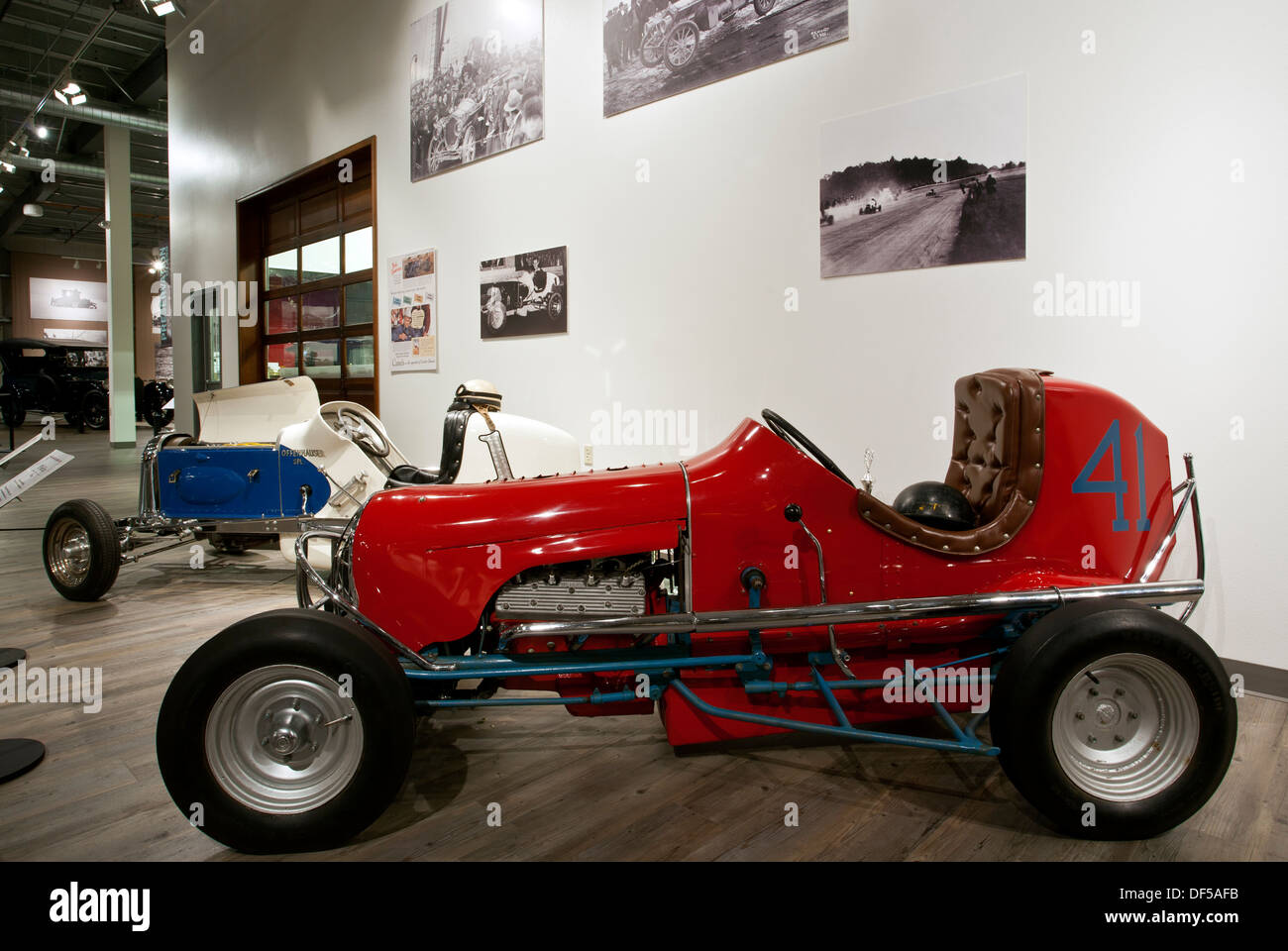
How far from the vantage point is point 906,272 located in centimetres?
339

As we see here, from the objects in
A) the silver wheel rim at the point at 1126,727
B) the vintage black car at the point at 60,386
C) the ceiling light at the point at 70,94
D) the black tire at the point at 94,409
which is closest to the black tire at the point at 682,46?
the silver wheel rim at the point at 1126,727

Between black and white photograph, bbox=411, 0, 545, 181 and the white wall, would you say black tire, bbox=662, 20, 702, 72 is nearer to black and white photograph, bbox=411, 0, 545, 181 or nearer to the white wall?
the white wall

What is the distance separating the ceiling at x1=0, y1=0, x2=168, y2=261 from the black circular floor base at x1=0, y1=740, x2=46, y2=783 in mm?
8997

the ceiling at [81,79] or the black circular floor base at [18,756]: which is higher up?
the ceiling at [81,79]

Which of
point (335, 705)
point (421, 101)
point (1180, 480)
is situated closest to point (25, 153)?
point (421, 101)

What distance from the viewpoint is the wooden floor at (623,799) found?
174 cm

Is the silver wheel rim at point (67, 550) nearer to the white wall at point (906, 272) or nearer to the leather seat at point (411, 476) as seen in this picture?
the leather seat at point (411, 476)

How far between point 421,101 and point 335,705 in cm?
549

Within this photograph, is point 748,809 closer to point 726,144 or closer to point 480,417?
point 480,417

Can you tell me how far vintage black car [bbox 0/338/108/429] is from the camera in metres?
14.4

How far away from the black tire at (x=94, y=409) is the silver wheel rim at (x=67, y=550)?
16890 millimetres

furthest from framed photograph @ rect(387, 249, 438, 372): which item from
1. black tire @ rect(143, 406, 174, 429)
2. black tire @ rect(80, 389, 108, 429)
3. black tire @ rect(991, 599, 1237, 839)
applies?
black tire @ rect(80, 389, 108, 429)
